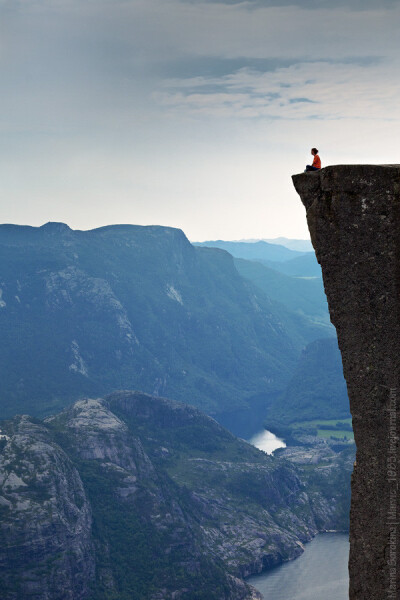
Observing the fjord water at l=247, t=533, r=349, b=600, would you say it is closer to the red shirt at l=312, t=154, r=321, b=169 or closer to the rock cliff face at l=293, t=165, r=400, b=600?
the rock cliff face at l=293, t=165, r=400, b=600

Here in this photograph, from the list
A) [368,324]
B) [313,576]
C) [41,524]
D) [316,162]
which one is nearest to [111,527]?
[41,524]

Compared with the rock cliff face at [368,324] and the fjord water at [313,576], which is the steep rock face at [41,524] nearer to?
the fjord water at [313,576]

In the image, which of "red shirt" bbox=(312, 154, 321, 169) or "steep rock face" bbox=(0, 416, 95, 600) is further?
"steep rock face" bbox=(0, 416, 95, 600)

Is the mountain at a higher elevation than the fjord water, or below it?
higher

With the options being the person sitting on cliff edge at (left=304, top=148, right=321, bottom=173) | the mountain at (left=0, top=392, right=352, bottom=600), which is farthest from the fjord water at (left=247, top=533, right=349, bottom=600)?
the person sitting on cliff edge at (left=304, top=148, right=321, bottom=173)

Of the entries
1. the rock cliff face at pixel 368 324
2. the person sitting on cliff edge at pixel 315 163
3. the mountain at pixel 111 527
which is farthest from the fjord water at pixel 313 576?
the person sitting on cliff edge at pixel 315 163

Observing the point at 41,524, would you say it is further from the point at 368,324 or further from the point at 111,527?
the point at 368,324
